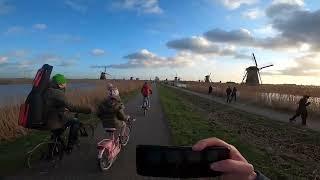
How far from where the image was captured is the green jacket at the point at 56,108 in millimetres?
9789

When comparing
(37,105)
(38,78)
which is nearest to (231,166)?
(37,105)

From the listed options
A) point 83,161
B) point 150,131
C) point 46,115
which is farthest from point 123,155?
point 150,131

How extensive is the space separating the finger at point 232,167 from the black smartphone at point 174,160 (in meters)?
0.02

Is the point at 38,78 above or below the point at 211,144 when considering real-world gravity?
above

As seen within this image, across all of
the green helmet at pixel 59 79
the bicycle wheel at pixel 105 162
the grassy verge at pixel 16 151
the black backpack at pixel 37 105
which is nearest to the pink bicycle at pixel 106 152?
the bicycle wheel at pixel 105 162

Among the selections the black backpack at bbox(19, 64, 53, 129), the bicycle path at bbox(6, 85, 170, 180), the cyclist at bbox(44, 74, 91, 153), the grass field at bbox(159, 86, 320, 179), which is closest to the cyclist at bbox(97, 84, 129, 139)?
the cyclist at bbox(44, 74, 91, 153)

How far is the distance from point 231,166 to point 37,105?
7.89m

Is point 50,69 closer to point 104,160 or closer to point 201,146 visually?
point 104,160

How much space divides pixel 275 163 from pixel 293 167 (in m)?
0.51

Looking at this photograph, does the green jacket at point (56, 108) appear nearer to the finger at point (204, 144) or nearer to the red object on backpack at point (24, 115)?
the red object on backpack at point (24, 115)

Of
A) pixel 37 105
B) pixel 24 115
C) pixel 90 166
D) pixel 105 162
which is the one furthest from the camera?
pixel 90 166

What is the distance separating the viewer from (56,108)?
995cm

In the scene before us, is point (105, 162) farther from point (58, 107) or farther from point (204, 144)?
point (204, 144)

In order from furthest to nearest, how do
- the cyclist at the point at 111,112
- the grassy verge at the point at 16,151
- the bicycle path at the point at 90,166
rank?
the cyclist at the point at 111,112
the grassy verge at the point at 16,151
the bicycle path at the point at 90,166
